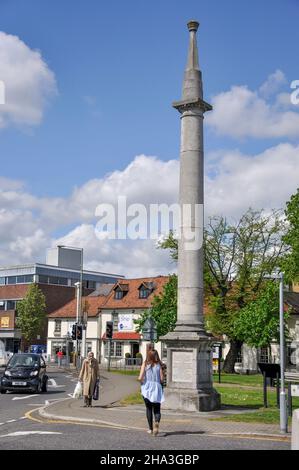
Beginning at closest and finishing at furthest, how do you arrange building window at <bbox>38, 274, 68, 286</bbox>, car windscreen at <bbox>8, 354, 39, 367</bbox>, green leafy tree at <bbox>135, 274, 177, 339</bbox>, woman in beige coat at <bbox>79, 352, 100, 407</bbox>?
woman in beige coat at <bbox>79, 352, 100, 407</bbox> → car windscreen at <bbox>8, 354, 39, 367</bbox> → green leafy tree at <bbox>135, 274, 177, 339</bbox> → building window at <bbox>38, 274, 68, 286</bbox>

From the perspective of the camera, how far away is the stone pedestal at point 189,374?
51.9 ft

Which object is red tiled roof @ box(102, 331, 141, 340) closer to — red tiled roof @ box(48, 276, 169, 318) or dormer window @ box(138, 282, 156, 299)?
red tiled roof @ box(48, 276, 169, 318)

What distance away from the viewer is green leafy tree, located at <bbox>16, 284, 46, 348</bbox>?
72.7m

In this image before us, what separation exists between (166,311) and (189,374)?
26.4 metres

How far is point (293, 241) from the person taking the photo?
37.8 meters

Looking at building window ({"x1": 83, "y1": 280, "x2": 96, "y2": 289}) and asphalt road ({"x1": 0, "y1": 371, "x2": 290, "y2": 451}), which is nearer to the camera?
asphalt road ({"x1": 0, "y1": 371, "x2": 290, "y2": 451})

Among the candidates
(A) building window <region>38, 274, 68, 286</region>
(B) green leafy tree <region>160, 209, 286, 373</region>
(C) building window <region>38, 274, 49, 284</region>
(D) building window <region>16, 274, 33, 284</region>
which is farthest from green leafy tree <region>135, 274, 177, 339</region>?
(D) building window <region>16, 274, 33, 284</region>

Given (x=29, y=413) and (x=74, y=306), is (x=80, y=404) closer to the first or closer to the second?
(x=29, y=413)

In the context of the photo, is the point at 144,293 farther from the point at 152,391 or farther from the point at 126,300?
the point at 152,391

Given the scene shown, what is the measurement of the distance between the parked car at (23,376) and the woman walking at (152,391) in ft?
38.6

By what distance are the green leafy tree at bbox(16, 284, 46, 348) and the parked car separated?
162ft

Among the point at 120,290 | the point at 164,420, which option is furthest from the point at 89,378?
the point at 120,290

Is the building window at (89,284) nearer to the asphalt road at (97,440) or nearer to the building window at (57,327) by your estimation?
the building window at (57,327)

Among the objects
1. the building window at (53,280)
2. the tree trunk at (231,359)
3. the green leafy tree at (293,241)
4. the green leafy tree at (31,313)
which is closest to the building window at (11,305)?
the building window at (53,280)
